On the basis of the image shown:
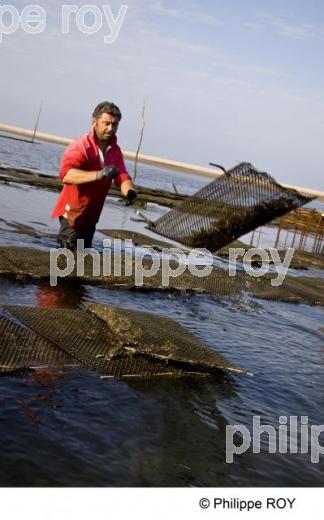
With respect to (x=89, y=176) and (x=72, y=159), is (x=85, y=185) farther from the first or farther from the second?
(x=89, y=176)

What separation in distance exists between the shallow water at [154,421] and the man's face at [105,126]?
176 cm

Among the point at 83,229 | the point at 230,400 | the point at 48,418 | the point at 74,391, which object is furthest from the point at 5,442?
the point at 83,229

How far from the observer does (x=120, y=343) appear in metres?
4.49

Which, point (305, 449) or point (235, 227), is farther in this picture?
point (235, 227)

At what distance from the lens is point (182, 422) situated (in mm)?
3820

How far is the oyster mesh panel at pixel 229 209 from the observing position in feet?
19.9

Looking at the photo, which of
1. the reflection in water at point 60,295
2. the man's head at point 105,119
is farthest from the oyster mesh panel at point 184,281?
the man's head at point 105,119

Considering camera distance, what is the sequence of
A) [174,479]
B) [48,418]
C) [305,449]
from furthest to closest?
[305,449] → [48,418] → [174,479]

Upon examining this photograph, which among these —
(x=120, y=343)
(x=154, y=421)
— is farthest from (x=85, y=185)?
(x=154, y=421)

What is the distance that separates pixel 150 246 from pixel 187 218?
483cm

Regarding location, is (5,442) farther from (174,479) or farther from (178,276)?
(178,276)

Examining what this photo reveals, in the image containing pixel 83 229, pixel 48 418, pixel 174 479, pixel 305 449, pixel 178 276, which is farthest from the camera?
pixel 178 276

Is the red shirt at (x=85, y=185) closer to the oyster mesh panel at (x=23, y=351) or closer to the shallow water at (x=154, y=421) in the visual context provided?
the shallow water at (x=154, y=421)

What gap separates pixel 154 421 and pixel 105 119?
2.82m
